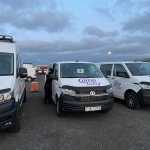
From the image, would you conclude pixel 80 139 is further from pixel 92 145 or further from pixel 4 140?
pixel 4 140

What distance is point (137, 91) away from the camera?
899 centimetres

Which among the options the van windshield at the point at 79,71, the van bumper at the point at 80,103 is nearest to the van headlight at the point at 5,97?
the van bumper at the point at 80,103

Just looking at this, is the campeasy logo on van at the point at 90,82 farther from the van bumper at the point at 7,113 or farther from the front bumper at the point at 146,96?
the van bumper at the point at 7,113

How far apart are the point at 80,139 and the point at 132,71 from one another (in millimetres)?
4689

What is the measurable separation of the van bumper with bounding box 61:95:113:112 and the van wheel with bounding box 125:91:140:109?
1845 millimetres

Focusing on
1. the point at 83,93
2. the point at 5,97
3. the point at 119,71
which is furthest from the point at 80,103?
the point at 119,71

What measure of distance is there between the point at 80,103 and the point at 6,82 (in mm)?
2457

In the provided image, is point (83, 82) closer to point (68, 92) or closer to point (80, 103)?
point (68, 92)

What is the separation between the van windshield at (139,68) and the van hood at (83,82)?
1.93m

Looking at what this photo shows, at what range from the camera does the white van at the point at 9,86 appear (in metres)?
5.65

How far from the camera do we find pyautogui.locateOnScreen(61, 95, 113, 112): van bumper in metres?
7.50

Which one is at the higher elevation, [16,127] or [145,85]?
[145,85]

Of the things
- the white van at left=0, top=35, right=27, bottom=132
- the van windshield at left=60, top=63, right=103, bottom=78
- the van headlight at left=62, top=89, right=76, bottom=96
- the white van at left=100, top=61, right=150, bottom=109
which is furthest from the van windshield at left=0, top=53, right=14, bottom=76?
the white van at left=100, top=61, right=150, bottom=109

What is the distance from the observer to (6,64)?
696 cm
